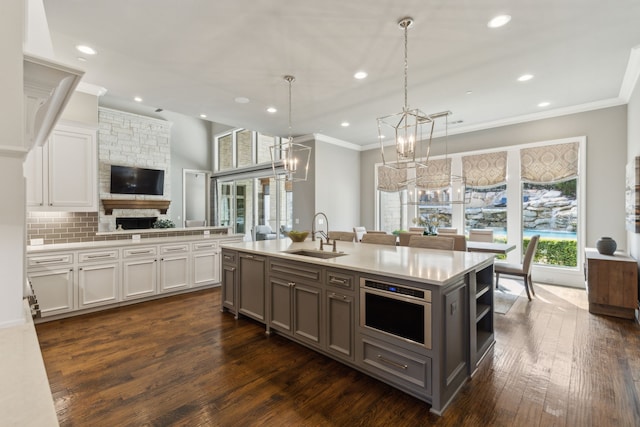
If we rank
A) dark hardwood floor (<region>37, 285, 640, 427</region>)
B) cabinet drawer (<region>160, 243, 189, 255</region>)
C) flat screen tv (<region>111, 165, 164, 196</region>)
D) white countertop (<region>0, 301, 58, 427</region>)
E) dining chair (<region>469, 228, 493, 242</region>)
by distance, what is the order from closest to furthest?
white countertop (<region>0, 301, 58, 427</region>)
dark hardwood floor (<region>37, 285, 640, 427</region>)
cabinet drawer (<region>160, 243, 189, 255</region>)
dining chair (<region>469, 228, 493, 242</region>)
flat screen tv (<region>111, 165, 164, 196</region>)

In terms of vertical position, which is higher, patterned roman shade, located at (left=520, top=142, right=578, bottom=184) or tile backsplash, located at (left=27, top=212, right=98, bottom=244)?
patterned roman shade, located at (left=520, top=142, right=578, bottom=184)

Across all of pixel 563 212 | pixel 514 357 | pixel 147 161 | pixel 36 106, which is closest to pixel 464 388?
pixel 514 357

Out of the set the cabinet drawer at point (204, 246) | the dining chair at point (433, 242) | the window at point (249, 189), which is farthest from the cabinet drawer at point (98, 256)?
the dining chair at point (433, 242)

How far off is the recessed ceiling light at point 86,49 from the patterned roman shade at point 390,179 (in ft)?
18.7

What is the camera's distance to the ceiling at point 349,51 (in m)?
2.52

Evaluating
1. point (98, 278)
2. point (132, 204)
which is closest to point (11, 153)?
point (98, 278)

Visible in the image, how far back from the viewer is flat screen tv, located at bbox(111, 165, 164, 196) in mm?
7555

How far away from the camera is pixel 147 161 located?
8164 millimetres

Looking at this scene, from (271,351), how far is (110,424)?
131cm

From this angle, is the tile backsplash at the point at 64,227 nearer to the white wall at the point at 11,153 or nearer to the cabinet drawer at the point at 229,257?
the cabinet drawer at the point at 229,257

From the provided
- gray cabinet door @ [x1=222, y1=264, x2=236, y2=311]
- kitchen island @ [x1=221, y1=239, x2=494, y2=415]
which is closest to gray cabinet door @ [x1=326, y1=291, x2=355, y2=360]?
kitchen island @ [x1=221, y1=239, x2=494, y2=415]

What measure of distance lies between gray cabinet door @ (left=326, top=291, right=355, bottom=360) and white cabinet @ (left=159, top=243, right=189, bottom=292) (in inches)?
120

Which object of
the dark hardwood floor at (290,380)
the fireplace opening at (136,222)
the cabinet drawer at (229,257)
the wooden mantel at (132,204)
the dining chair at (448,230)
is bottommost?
the dark hardwood floor at (290,380)

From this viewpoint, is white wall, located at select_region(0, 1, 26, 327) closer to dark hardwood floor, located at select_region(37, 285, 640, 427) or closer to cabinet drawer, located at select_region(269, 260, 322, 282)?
Answer: dark hardwood floor, located at select_region(37, 285, 640, 427)
